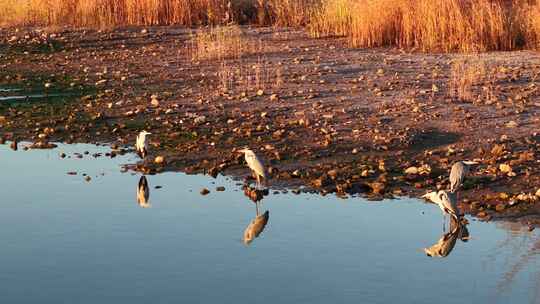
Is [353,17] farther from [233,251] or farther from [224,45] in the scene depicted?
[233,251]

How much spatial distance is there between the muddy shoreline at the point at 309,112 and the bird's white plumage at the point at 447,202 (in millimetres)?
384

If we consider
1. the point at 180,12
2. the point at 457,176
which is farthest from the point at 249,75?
the point at 457,176

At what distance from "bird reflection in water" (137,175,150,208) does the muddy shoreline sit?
58 cm

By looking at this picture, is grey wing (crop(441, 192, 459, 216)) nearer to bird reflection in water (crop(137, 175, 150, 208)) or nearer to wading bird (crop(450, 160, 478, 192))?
wading bird (crop(450, 160, 478, 192))

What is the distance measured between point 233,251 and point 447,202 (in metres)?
2.02

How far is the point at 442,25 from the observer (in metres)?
18.8

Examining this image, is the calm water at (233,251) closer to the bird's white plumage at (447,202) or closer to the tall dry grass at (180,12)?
the bird's white plumage at (447,202)

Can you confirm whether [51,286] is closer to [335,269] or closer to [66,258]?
[66,258]

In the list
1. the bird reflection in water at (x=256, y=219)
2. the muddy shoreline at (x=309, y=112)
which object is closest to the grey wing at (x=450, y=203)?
the muddy shoreline at (x=309, y=112)

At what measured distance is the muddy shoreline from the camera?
11195 millimetres

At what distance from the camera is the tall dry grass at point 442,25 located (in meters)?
18.6

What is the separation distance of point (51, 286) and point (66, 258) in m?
0.74

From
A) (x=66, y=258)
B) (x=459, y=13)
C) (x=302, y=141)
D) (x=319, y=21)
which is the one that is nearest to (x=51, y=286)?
(x=66, y=258)

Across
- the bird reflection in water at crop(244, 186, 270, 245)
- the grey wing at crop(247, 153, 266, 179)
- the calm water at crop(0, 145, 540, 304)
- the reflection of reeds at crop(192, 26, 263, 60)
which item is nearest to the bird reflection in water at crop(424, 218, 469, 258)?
the calm water at crop(0, 145, 540, 304)
